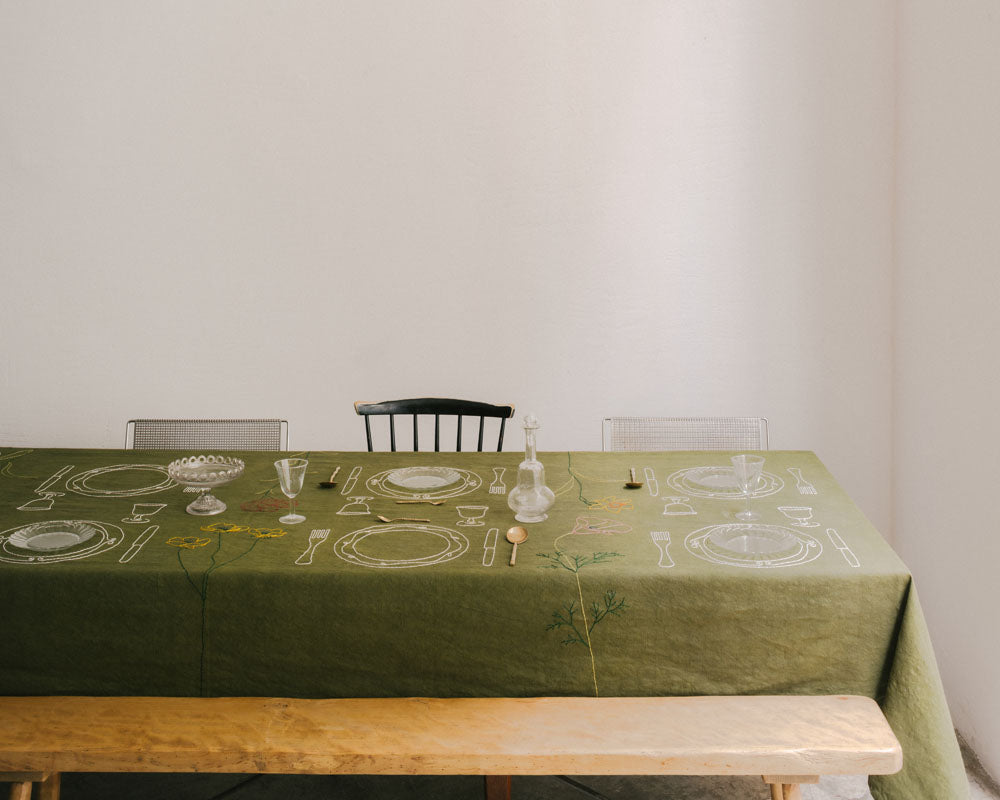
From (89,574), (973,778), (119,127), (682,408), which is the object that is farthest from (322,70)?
(973,778)

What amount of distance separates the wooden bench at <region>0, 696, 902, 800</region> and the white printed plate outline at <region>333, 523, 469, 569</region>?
0.79 feet

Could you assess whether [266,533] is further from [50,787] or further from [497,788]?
[497,788]

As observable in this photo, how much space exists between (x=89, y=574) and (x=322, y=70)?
2219mm

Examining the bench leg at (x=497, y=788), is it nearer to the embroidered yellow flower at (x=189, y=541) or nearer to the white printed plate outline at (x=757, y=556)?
the white printed plate outline at (x=757, y=556)

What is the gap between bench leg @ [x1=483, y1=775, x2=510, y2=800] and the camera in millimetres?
1605

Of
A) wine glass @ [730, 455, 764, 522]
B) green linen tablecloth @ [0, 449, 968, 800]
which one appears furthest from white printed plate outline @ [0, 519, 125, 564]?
wine glass @ [730, 455, 764, 522]

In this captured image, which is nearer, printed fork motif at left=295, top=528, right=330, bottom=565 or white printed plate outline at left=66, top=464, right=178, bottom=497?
printed fork motif at left=295, top=528, right=330, bottom=565

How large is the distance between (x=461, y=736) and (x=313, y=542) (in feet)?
1.55

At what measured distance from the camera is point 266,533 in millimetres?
1582

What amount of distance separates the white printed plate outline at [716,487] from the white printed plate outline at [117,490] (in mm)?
1208

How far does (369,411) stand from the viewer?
7.73 feet

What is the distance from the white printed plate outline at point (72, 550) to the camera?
1.46 meters

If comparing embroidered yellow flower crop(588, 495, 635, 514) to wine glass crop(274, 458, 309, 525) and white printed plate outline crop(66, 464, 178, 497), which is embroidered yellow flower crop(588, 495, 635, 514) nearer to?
wine glass crop(274, 458, 309, 525)

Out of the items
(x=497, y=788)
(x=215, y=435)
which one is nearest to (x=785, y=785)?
(x=497, y=788)
